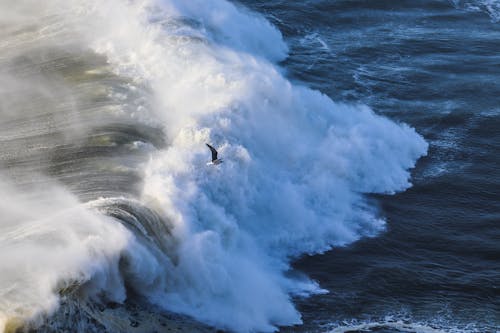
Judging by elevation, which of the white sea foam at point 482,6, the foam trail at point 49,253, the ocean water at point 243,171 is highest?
the white sea foam at point 482,6

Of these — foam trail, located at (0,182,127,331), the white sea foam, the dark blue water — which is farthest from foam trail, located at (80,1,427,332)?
the white sea foam

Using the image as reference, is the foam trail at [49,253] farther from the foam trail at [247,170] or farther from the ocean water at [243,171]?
the foam trail at [247,170]

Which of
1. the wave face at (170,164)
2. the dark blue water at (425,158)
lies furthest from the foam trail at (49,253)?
the dark blue water at (425,158)

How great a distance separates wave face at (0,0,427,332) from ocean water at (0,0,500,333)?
0.09 meters

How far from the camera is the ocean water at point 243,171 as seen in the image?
86.5 feet

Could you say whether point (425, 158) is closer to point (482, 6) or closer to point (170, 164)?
point (170, 164)

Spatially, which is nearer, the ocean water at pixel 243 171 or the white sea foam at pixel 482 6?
the ocean water at pixel 243 171

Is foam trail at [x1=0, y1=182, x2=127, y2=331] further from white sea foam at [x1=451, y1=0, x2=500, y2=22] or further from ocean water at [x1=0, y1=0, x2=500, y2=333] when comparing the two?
white sea foam at [x1=451, y1=0, x2=500, y2=22]

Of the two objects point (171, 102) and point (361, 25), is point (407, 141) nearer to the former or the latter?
point (171, 102)

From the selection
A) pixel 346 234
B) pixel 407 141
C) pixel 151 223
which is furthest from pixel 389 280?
pixel 407 141

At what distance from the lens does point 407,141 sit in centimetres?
4053

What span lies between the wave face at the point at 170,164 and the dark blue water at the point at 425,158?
4.35 ft

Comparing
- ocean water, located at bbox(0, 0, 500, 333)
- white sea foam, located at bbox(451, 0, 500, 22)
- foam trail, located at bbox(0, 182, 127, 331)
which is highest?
white sea foam, located at bbox(451, 0, 500, 22)

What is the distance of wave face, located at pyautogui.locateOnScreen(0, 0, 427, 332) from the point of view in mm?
25453
